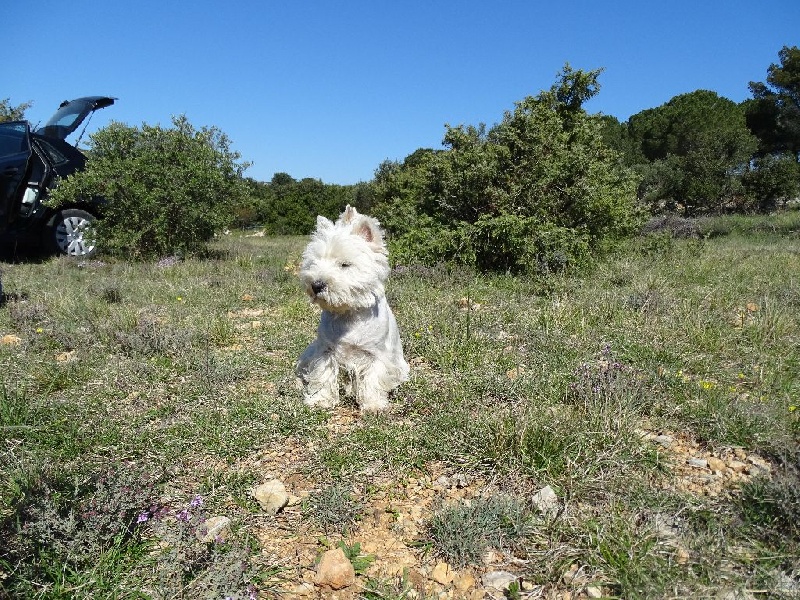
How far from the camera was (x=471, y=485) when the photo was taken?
2951 mm

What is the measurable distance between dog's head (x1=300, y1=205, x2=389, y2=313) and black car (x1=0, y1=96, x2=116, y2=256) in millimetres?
7981

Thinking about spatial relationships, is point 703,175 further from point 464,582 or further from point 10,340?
point 464,582

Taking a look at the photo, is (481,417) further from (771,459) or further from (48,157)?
(48,157)

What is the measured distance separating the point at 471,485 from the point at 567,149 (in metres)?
7.21

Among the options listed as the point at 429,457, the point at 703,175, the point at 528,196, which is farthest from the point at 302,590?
the point at 703,175

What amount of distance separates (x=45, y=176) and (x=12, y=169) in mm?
676

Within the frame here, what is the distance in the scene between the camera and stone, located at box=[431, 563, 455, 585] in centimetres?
228

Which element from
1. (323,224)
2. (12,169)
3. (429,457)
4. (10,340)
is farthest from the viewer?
(12,169)

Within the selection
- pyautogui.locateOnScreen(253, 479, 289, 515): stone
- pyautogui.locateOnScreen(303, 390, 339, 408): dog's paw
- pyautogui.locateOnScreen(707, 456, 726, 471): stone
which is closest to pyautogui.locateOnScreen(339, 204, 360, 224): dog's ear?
pyautogui.locateOnScreen(303, 390, 339, 408): dog's paw

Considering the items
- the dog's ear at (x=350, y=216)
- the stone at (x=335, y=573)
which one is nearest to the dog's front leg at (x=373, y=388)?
the dog's ear at (x=350, y=216)

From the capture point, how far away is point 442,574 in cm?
230

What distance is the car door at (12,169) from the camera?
9.12 metres

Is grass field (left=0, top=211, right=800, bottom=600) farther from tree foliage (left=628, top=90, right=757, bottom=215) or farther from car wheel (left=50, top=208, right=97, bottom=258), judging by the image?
tree foliage (left=628, top=90, right=757, bottom=215)

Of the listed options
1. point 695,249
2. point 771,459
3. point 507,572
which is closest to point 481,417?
point 507,572
